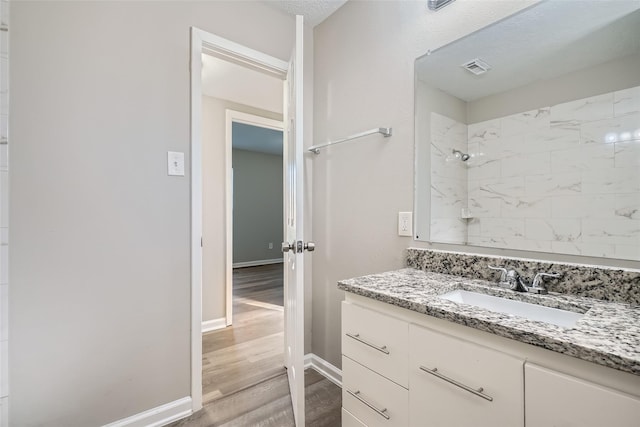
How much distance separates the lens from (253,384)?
1.89 meters

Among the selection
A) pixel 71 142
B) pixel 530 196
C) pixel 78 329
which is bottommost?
pixel 78 329

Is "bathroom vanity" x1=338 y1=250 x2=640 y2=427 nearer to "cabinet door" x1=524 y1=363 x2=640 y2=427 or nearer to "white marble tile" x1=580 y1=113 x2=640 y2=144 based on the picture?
"cabinet door" x1=524 y1=363 x2=640 y2=427

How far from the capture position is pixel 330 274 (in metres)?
2.02

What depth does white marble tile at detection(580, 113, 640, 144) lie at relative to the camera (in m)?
0.93

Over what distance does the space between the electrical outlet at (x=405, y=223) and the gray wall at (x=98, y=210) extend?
1.16m

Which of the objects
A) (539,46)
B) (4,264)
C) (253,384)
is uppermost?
(539,46)

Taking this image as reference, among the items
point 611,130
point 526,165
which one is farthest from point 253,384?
point 611,130

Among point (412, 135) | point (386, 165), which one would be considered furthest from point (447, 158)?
point (386, 165)

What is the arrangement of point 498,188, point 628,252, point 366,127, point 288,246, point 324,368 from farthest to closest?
1. point 324,368
2. point 366,127
3. point 288,246
4. point 498,188
5. point 628,252

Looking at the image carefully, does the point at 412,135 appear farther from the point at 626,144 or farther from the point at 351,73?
the point at 626,144

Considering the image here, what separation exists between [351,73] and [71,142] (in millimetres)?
1528

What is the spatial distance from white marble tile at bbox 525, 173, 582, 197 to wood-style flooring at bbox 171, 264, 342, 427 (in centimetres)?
146

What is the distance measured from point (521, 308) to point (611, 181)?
0.51 m

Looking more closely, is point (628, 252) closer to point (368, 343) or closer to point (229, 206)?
point (368, 343)
